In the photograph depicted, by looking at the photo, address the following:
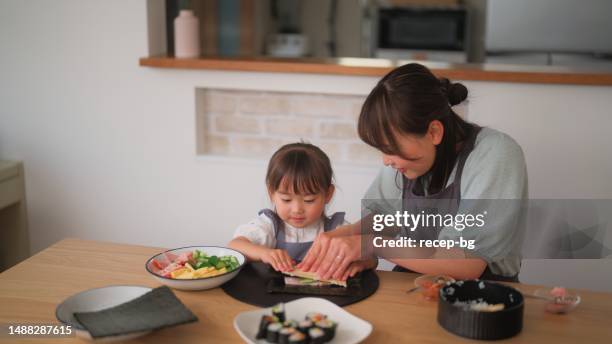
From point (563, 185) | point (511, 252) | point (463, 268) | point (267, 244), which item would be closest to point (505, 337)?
point (463, 268)

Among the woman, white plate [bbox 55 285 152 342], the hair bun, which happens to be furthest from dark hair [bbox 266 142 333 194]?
white plate [bbox 55 285 152 342]

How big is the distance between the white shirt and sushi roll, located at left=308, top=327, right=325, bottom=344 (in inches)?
24.7

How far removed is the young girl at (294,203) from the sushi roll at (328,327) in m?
0.54

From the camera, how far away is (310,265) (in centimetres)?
164

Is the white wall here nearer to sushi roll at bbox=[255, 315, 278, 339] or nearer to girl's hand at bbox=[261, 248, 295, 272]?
girl's hand at bbox=[261, 248, 295, 272]

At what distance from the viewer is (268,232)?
1923 mm

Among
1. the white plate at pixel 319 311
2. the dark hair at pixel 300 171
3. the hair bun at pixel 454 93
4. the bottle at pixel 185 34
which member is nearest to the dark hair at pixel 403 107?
the hair bun at pixel 454 93

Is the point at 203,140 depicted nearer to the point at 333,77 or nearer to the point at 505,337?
the point at 333,77

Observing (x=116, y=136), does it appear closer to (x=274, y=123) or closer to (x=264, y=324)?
(x=274, y=123)

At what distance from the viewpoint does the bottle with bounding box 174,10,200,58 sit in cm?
283

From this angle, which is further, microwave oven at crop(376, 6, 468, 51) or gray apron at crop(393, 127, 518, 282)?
microwave oven at crop(376, 6, 468, 51)

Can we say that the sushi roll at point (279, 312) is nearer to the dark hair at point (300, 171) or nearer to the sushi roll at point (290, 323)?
the sushi roll at point (290, 323)

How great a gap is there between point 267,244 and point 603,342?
2.89 feet

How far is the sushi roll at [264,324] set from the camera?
4.27 feet
